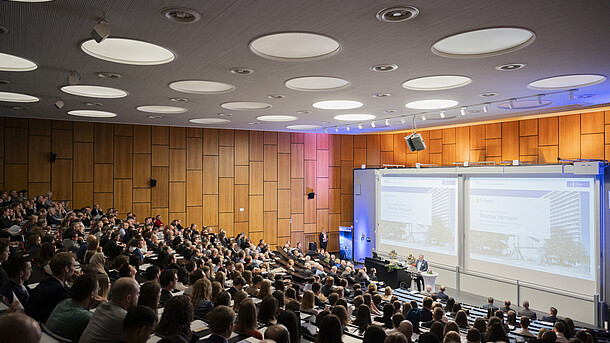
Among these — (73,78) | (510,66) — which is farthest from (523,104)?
(73,78)

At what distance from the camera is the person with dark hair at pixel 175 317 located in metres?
3.02

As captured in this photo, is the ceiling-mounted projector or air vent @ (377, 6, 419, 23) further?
the ceiling-mounted projector

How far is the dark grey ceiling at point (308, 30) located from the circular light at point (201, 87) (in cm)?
23

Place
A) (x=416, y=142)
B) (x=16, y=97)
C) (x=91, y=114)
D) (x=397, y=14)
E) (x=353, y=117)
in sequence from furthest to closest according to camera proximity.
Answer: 1. (x=353, y=117)
2. (x=91, y=114)
3. (x=416, y=142)
4. (x=16, y=97)
5. (x=397, y=14)

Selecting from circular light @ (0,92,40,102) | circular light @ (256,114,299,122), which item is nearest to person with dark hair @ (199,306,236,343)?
circular light @ (0,92,40,102)

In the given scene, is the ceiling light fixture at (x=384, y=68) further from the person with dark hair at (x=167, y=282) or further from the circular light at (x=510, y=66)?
the person with dark hair at (x=167, y=282)

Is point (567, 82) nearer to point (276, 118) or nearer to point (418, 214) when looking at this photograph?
point (418, 214)

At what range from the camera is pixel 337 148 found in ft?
59.2

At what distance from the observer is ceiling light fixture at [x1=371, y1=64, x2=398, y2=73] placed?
19.8 feet

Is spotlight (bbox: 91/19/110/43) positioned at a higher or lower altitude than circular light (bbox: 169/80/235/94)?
lower

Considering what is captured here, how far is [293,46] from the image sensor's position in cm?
548

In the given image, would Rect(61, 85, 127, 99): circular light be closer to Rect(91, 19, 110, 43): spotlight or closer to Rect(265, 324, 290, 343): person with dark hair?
Rect(91, 19, 110, 43): spotlight

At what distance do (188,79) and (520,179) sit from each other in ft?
32.6

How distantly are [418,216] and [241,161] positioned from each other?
7.50 meters
